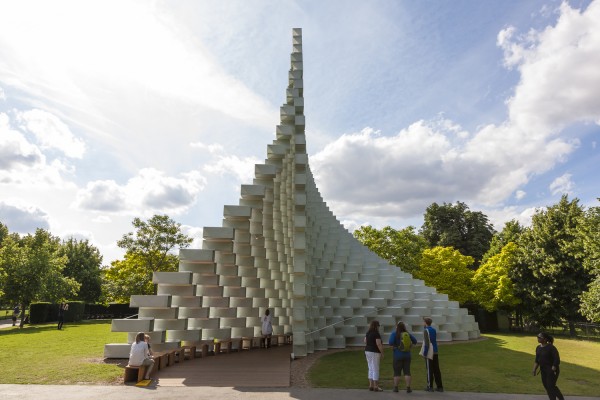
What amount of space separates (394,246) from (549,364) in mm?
31428

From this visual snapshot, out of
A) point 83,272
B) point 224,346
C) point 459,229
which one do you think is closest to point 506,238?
point 459,229

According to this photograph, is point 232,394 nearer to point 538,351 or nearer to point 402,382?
point 402,382

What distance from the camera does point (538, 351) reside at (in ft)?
27.4

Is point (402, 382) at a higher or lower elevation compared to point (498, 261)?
lower

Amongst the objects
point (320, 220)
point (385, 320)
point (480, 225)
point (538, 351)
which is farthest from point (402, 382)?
point (480, 225)

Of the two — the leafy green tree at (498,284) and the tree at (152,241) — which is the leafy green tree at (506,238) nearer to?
the leafy green tree at (498,284)

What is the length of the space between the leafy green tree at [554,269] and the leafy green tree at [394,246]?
9924 mm

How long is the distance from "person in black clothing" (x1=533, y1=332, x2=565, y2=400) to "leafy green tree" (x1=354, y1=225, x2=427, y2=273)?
30.7 m

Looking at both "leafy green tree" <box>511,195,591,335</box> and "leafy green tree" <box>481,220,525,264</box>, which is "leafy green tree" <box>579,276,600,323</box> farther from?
"leafy green tree" <box>481,220,525,264</box>

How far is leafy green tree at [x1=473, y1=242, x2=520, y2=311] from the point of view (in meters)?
30.9

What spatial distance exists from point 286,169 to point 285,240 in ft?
11.0

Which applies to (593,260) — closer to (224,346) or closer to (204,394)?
(224,346)

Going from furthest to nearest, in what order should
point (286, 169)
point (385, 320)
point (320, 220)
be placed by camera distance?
point (320, 220), point (385, 320), point (286, 169)

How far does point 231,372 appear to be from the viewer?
11.7 metres
